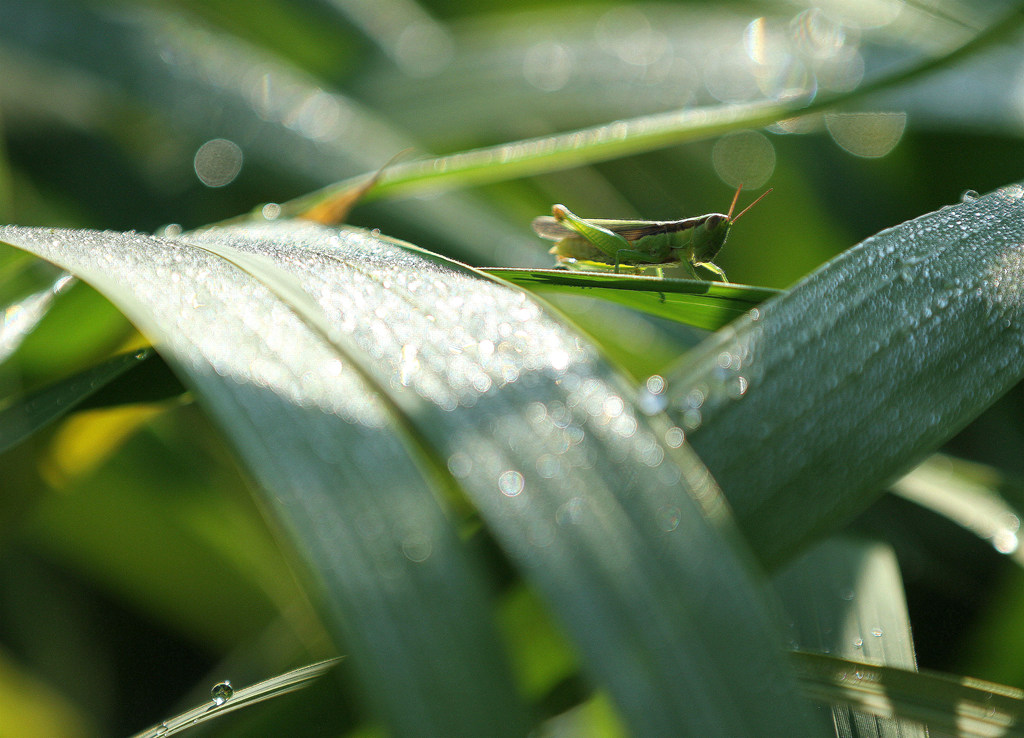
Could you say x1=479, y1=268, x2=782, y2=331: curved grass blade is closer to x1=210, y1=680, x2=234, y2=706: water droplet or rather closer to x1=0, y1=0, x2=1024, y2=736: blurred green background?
x1=0, y1=0, x2=1024, y2=736: blurred green background

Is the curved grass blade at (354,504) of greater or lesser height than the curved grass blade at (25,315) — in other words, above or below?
below

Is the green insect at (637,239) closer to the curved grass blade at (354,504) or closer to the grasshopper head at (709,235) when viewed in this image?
the grasshopper head at (709,235)

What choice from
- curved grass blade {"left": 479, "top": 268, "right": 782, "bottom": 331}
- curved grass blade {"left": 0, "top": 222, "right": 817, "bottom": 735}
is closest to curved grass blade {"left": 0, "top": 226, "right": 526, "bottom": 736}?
curved grass blade {"left": 0, "top": 222, "right": 817, "bottom": 735}

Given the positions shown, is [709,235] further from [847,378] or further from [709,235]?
[847,378]

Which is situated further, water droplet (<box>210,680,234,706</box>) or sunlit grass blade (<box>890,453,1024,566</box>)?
sunlit grass blade (<box>890,453,1024,566</box>)

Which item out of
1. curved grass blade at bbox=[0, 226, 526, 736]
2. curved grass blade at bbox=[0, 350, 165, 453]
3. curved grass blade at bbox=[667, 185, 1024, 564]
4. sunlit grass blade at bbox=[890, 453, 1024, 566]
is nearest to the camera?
curved grass blade at bbox=[0, 226, 526, 736]

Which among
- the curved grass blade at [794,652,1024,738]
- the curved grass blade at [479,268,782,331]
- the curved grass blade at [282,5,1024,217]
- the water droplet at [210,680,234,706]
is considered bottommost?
the curved grass blade at [794,652,1024,738]

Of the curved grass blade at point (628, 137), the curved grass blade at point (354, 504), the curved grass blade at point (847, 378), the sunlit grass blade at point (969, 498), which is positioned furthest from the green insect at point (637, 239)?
the curved grass blade at point (354, 504)

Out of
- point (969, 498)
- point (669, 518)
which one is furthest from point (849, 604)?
point (669, 518)
